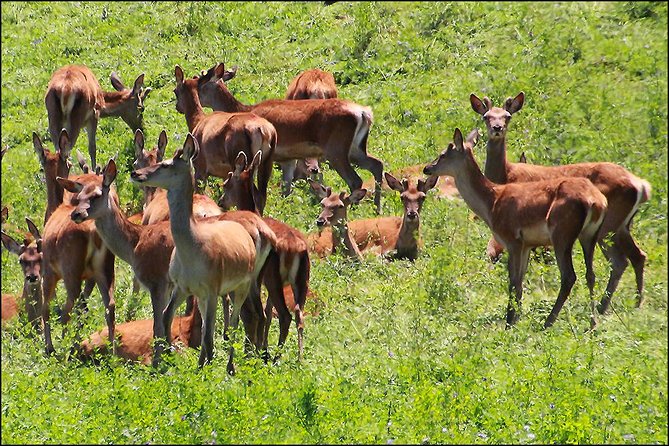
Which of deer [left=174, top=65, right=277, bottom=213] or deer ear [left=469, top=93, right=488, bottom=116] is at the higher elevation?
deer ear [left=469, top=93, right=488, bottom=116]

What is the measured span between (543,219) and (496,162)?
89.1 inches

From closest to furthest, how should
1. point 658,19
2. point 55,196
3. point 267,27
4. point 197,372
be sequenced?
point 197,372 < point 55,196 < point 658,19 < point 267,27

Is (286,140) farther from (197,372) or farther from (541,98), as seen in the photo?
(197,372)

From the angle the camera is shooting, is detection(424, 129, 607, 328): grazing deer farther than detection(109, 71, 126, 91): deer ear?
No

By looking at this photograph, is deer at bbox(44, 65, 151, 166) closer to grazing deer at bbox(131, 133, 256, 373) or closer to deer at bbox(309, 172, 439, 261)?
deer at bbox(309, 172, 439, 261)

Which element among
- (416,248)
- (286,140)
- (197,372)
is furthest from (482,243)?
(197,372)

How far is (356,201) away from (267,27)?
26.6 ft

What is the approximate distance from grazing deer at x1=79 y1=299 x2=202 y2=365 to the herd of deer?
2 centimetres

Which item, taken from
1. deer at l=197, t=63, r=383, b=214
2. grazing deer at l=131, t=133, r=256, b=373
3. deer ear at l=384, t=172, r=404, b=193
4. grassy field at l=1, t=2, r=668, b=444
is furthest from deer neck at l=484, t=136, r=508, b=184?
grazing deer at l=131, t=133, r=256, b=373

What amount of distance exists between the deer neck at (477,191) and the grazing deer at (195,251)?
317 centimetres

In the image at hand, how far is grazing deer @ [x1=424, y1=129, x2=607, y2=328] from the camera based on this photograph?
1187 centimetres

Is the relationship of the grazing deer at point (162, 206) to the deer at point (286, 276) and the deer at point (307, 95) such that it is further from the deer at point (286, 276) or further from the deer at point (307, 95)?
the deer at point (307, 95)

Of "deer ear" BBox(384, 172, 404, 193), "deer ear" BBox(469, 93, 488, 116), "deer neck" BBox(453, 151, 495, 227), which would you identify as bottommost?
"deer ear" BBox(384, 172, 404, 193)

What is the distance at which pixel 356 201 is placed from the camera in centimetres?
1543
